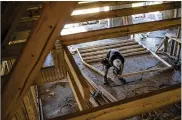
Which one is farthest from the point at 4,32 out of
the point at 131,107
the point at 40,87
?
the point at 40,87

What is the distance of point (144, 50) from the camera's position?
9547 millimetres

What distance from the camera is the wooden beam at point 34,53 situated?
4.87 feet

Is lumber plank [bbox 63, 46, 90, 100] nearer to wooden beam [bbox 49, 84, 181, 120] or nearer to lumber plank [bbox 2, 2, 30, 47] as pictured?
wooden beam [bbox 49, 84, 181, 120]

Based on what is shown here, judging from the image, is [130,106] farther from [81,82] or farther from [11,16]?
[11,16]

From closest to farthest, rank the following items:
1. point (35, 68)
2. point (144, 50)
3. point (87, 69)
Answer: point (35, 68) < point (87, 69) < point (144, 50)

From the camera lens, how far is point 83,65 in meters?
8.68

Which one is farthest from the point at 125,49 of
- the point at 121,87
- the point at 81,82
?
the point at 81,82

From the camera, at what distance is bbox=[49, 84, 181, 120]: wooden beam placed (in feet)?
5.88

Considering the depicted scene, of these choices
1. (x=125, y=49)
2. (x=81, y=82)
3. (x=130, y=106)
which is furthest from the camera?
(x=125, y=49)

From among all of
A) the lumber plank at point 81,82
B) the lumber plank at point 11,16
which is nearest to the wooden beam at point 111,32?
the lumber plank at point 81,82

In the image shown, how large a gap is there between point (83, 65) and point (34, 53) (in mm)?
7063

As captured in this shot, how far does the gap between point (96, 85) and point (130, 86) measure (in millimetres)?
1089

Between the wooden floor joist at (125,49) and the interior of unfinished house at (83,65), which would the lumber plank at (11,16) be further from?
the wooden floor joist at (125,49)

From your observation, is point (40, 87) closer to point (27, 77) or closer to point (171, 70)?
point (171, 70)
